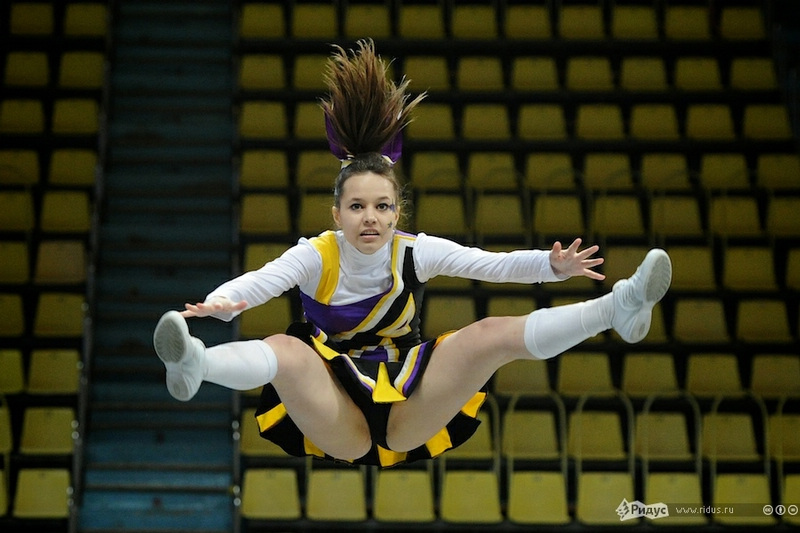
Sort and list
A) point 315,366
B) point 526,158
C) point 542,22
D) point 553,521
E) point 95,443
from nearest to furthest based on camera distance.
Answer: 1. point 315,366
2. point 553,521
3. point 95,443
4. point 526,158
5. point 542,22

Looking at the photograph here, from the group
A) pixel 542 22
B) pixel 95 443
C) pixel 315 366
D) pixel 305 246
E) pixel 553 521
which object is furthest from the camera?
pixel 542 22

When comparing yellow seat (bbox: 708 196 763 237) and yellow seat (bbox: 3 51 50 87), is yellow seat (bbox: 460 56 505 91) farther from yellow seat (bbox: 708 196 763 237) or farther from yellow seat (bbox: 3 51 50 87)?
yellow seat (bbox: 3 51 50 87)

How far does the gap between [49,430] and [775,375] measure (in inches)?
184

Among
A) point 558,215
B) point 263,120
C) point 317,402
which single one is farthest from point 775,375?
point 317,402

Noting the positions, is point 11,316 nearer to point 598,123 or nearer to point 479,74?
point 479,74

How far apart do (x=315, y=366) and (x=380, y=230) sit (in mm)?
493

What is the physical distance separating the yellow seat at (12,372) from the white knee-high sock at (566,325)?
15.8 ft

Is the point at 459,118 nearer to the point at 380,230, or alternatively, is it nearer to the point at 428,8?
the point at 428,8

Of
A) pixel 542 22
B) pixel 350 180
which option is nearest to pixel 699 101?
pixel 542 22

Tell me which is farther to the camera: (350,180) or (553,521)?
(553,521)

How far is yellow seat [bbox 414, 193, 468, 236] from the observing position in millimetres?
7465

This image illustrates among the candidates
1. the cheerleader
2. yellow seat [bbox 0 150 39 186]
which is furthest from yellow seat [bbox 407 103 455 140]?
the cheerleader

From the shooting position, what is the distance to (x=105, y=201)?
8.24 metres

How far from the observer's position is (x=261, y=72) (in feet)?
27.8
